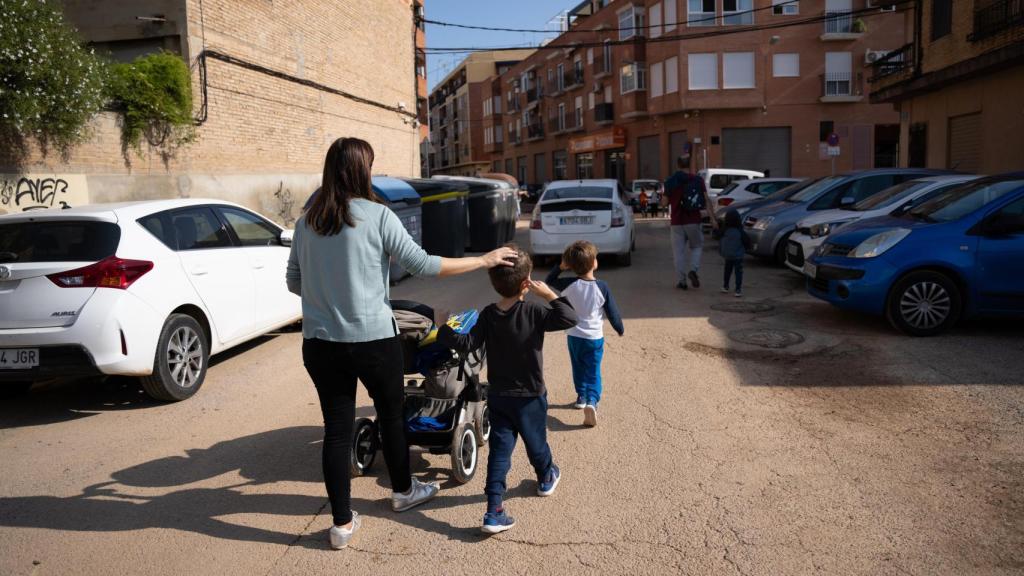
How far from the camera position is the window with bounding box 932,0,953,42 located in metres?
20.0

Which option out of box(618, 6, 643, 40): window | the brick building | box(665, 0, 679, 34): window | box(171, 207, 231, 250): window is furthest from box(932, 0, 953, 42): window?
box(618, 6, 643, 40): window

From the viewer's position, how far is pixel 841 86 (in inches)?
1547

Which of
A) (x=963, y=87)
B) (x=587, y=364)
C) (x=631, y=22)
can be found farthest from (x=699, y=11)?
(x=587, y=364)

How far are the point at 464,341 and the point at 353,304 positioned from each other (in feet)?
2.36

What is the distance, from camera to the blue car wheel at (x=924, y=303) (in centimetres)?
748

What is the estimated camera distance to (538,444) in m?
3.81

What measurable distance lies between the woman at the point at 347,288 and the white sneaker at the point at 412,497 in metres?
0.35

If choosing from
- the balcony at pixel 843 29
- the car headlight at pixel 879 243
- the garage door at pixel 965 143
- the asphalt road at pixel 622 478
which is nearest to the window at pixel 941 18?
the garage door at pixel 965 143

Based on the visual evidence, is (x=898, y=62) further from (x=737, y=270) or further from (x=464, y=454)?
(x=464, y=454)

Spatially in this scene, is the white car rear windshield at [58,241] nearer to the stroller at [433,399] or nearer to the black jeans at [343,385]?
the stroller at [433,399]

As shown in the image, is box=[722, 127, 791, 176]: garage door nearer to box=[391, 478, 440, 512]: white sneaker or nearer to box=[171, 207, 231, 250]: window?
box=[171, 207, 231, 250]: window

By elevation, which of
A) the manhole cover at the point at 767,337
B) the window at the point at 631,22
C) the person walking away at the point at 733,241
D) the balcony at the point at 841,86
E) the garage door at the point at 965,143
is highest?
the window at the point at 631,22

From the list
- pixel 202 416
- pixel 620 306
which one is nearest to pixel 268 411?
pixel 202 416

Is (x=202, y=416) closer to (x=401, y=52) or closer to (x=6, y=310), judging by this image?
(x=6, y=310)
